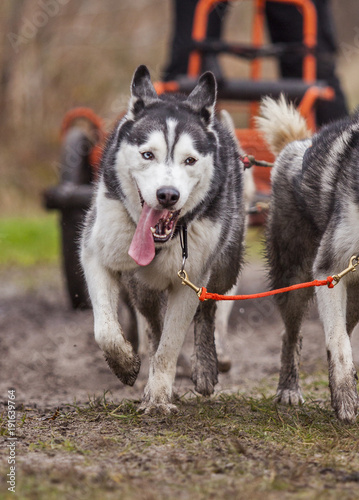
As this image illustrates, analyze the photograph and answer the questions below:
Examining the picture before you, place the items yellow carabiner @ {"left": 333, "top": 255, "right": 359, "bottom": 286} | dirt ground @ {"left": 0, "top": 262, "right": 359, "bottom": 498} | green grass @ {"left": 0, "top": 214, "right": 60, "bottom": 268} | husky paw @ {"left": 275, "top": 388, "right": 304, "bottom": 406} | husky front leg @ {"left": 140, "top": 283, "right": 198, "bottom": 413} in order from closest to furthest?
yellow carabiner @ {"left": 333, "top": 255, "right": 359, "bottom": 286} → husky front leg @ {"left": 140, "top": 283, "right": 198, "bottom": 413} → husky paw @ {"left": 275, "top": 388, "right": 304, "bottom": 406} → dirt ground @ {"left": 0, "top": 262, "right": 359, "bottom": 498} → green grass @ {"left": 0, "top": 214, "right": 60, "bottom": 268}

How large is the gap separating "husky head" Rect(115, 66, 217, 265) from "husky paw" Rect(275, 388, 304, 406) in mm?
1116

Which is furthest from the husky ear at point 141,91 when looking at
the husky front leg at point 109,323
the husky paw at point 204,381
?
the husky paw at point 204,381

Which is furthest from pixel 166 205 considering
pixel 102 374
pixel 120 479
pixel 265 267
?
pixel 102 374

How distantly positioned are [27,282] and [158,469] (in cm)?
569

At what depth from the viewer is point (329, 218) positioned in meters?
3.40

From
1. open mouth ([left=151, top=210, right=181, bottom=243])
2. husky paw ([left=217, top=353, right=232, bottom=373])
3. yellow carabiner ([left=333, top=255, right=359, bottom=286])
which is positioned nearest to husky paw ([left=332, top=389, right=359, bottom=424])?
yellow carabiner ([left=333, top=255, right=359, bottom=286])

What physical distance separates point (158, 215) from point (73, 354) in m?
2.30

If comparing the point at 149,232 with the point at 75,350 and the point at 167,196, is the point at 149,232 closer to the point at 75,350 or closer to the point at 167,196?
the point at 167,196

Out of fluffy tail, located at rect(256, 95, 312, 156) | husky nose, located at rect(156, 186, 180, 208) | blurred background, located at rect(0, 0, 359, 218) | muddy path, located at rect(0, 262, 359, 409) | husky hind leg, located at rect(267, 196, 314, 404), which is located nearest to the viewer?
husky nose, located at rect(156, 186, 180, 208)

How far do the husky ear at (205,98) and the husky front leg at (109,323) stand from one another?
0.78 metres

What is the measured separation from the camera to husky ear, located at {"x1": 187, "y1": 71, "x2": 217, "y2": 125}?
339cm

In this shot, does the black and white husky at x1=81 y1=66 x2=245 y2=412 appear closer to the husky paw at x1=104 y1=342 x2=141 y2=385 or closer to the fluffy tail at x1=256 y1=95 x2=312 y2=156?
the husky paw at x1=104 y1=342 x2=141 y2=385

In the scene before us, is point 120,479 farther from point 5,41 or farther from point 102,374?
point 5,41

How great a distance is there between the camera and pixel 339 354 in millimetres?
3117
